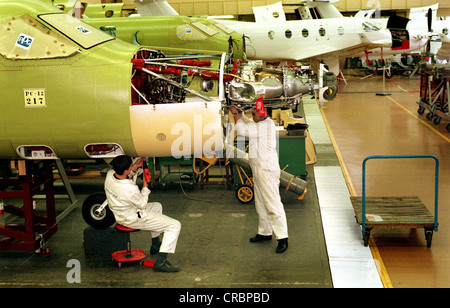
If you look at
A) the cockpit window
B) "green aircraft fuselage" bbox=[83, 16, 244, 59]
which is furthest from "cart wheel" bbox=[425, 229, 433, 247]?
the cockpit window

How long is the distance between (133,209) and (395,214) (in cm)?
415

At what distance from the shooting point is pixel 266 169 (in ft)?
25.1

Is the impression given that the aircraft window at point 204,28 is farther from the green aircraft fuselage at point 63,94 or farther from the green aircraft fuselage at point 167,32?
the green aircraft fuselage at point 63,94

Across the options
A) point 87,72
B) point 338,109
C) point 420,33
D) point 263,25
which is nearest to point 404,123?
point 338,109

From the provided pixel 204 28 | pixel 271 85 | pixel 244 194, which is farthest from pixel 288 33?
pixel 271 85

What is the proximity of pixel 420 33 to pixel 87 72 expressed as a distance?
23787 mm

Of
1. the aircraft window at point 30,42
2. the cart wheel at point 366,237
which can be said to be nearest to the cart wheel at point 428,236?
the cart wheel at point 366,237

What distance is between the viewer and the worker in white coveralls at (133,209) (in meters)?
6.87

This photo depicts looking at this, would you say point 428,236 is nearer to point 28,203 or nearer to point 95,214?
point 95,214

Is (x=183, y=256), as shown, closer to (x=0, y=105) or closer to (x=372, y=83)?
(x=0, y=105)

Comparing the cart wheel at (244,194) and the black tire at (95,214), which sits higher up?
the black tire at (95,214)

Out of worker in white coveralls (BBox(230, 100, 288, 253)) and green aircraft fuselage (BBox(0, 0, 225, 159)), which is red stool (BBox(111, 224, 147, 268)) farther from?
worker in white coveralls (BBox(230, 100, 288, 253))
